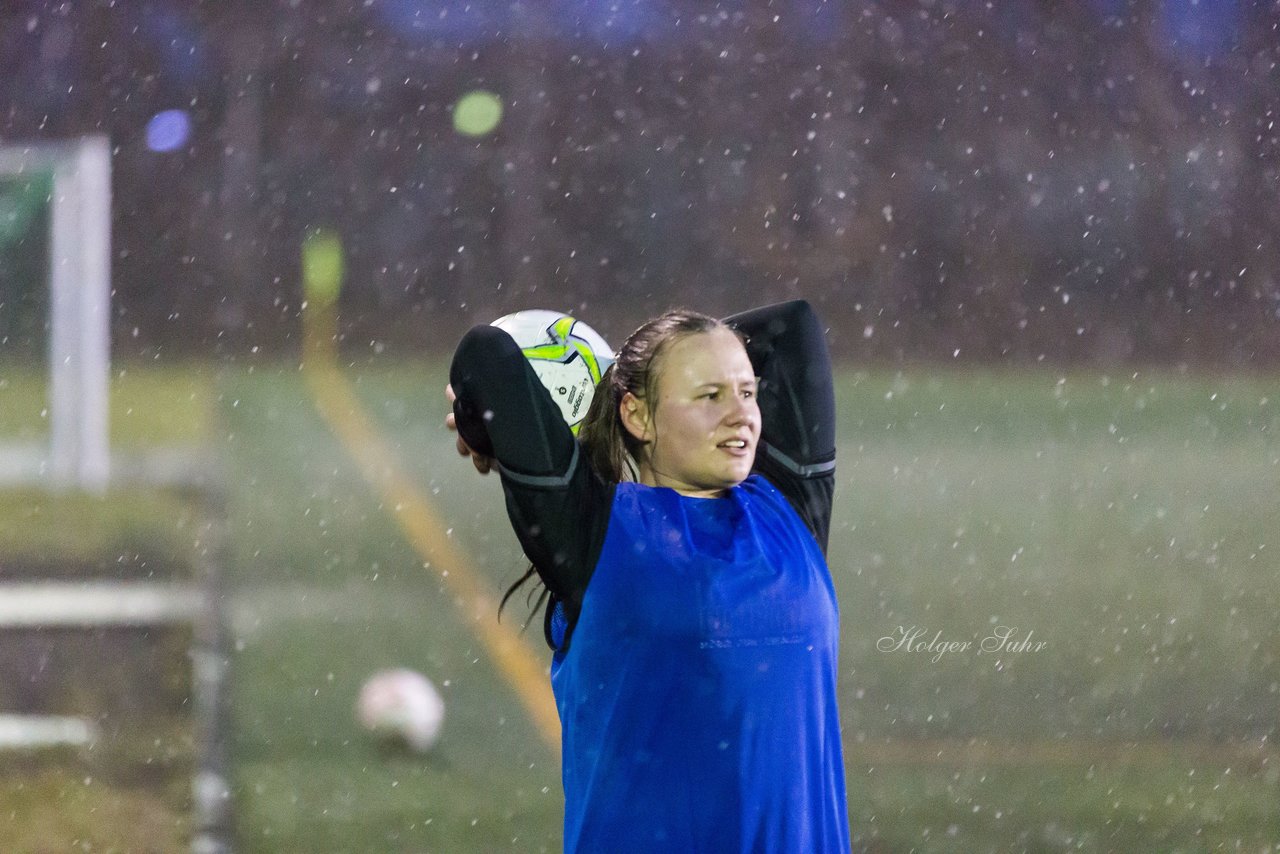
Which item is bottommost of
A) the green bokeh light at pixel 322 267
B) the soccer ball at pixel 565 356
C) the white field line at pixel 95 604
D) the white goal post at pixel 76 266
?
the white field line at pixel 95 604

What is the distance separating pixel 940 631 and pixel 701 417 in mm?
5675

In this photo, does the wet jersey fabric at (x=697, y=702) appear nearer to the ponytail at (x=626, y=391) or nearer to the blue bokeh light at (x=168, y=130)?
the ponytail at (x=626, y=391)

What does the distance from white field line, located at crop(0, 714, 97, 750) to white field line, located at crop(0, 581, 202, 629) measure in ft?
4.52

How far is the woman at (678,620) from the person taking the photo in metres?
1.50

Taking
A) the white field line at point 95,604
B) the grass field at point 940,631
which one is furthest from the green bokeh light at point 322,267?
the white field line at point 95,604

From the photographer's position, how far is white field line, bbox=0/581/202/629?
6453 mm

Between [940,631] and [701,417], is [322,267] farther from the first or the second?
[701,417]

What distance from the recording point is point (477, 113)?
3009cm

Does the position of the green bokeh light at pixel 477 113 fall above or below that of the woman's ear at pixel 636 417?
above

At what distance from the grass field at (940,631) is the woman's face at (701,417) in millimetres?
1944
